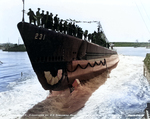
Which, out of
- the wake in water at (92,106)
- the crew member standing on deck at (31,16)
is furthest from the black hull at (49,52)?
the wake in water at (92,106)

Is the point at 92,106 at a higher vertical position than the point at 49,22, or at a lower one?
lower

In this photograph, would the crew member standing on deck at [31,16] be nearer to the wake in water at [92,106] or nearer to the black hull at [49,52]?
the black hull at [49,52]

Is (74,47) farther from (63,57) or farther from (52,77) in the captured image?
(52,77)

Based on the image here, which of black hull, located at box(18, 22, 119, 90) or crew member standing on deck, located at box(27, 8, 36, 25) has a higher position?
crew member standing on deck, located at box(27, 8, 36, 25)

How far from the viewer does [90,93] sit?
11.7m

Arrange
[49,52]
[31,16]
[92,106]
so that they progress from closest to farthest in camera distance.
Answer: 1. [92,106]
2. [31,16]
3. [49,52]

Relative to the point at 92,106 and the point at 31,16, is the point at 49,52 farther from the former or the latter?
the point at 92,106

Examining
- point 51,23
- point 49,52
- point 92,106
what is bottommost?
point 92,106

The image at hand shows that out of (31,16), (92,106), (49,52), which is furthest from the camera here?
(49,52)

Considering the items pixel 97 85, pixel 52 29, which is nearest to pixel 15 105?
pixel 52 29

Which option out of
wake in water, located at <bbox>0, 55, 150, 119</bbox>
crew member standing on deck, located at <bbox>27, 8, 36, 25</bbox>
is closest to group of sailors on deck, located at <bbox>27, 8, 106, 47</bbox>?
crew member standing on deck, located at <bbox>27, 8, 36, 25</bbox>

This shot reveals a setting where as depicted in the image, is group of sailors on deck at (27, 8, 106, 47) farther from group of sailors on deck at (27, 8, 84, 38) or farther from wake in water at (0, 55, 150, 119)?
wake in water at (0, 55, 150, 119)

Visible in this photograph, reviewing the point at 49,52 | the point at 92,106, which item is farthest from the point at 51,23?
the point at 92,106

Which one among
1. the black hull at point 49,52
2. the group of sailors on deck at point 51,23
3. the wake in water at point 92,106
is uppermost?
the group of sailors on deck at point 51,23
